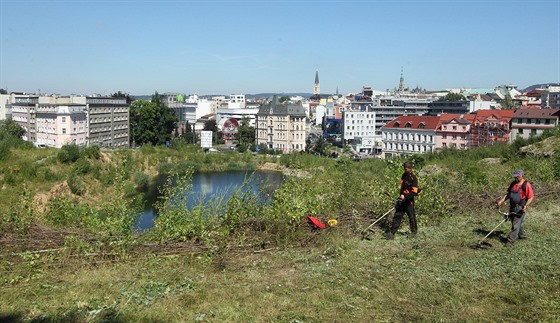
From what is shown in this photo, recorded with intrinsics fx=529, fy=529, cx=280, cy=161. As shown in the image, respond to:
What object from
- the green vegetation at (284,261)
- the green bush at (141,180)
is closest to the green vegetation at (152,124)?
the green bush at (141,180)

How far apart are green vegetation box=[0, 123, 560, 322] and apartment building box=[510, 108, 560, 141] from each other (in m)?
30.9

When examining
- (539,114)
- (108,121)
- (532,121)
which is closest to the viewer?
(539,114)

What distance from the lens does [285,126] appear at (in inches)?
2248

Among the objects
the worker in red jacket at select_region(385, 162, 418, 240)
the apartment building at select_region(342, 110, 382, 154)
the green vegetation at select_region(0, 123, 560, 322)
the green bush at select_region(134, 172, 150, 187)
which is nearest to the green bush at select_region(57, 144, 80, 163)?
Answer: the green bush at select_region(134, 172, 150, 187)

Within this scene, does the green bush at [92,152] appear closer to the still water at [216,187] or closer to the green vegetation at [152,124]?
the still water at [216,187]

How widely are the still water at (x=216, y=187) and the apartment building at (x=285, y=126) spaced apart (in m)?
16.8

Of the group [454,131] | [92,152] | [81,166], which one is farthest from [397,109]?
[81,166]

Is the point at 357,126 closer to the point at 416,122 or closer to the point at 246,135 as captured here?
the point at 246,135

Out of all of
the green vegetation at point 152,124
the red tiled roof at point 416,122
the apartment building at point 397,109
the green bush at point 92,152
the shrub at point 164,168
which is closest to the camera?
the green bush at point 92,152

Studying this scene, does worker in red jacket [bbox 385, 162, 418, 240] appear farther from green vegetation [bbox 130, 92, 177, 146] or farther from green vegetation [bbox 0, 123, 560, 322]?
green vegetation [bbox 130, 92, 177, 146]

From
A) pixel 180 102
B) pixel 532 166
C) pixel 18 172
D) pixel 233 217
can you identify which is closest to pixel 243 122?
pixel 180 102

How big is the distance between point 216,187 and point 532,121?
2388 cm

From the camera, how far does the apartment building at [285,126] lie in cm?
5669

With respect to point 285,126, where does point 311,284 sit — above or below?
below
